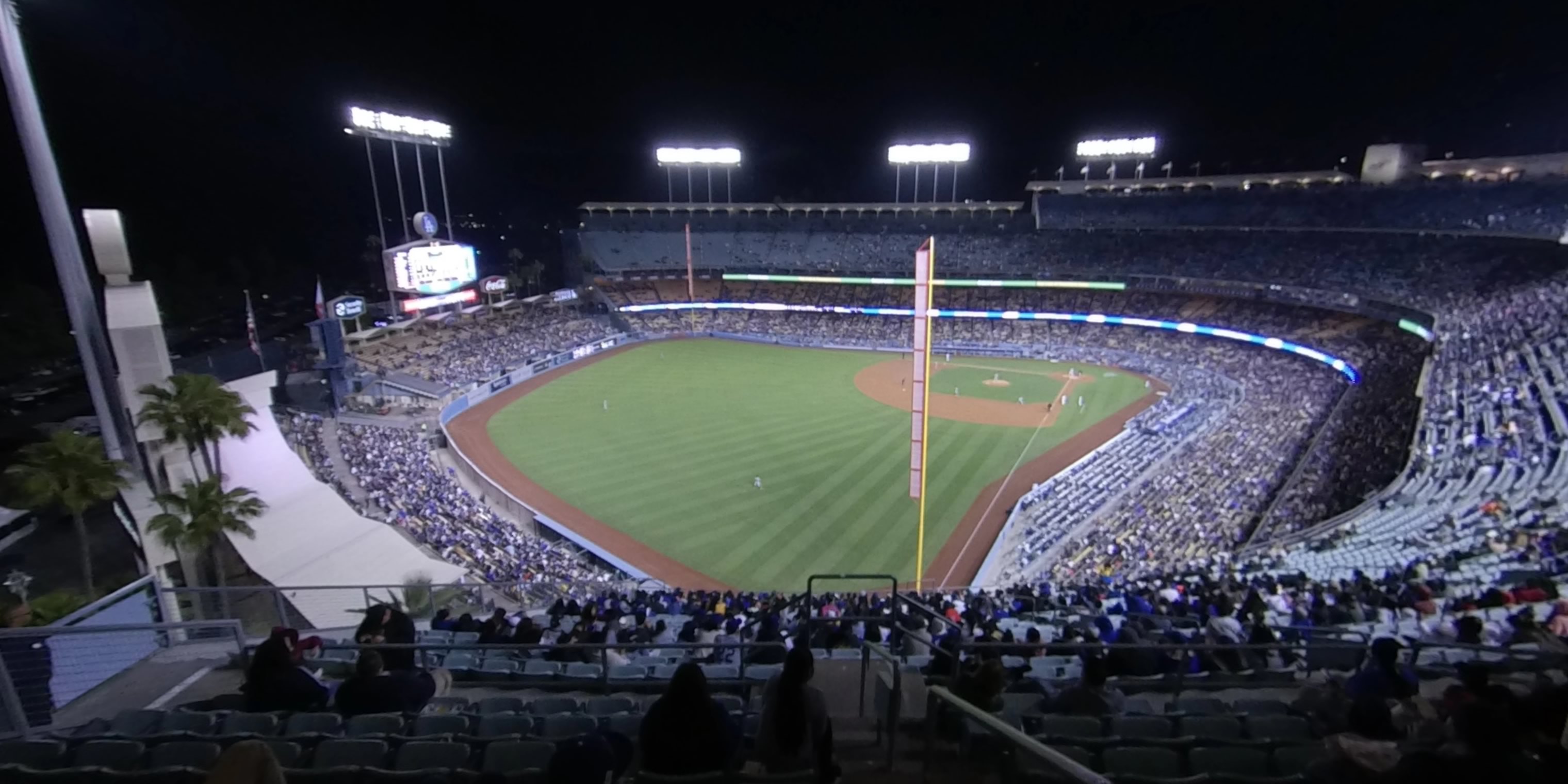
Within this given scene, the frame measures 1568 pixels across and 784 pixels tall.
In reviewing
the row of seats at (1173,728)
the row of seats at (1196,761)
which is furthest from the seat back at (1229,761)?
the row of seats at (1173,728)

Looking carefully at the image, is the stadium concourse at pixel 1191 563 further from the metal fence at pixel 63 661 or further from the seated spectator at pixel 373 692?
the metal fence at pixel 63 661

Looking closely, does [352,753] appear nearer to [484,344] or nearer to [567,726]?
[567,726]

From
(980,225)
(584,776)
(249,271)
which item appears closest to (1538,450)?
(584,776)

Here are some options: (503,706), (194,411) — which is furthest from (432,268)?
(503,706)

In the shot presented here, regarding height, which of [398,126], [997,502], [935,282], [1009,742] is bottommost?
[997,502]

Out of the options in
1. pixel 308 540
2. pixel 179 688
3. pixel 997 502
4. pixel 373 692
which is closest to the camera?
pixel 373 692
